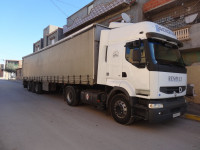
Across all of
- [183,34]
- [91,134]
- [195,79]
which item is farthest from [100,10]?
[91,134]

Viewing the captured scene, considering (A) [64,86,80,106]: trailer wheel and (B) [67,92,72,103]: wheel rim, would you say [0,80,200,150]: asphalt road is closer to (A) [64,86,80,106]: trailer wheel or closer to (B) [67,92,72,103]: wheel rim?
(A) [64,86,80,106]: trailer wheel

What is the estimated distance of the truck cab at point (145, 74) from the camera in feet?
12.8

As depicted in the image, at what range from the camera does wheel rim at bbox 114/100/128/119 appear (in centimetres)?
450

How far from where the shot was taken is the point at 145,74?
3990 mm

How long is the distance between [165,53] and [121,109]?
2.25m

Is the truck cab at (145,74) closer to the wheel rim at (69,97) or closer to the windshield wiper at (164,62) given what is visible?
the windshield wiper at (164,62)

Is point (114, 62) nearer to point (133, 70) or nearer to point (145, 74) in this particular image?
point (133, 70)

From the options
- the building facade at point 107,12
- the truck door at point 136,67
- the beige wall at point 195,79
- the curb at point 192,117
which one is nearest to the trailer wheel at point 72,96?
the truck door at point 136,67

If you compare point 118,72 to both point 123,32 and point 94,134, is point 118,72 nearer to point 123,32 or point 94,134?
point 123,32

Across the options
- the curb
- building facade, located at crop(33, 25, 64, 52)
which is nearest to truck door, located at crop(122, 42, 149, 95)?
the curb

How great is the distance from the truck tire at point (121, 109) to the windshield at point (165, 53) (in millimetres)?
1563

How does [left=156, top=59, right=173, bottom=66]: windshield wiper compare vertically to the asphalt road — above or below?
above

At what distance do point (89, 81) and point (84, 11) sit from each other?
13.6 m

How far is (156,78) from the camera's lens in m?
3.83
